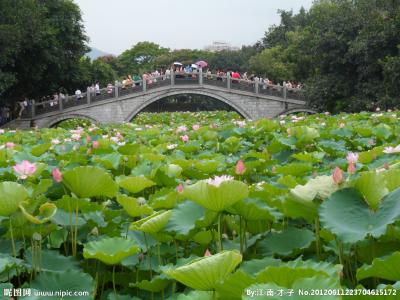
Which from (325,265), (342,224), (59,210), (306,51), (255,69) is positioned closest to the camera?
(325,265)

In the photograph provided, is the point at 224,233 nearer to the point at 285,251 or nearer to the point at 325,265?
the point at 285,251

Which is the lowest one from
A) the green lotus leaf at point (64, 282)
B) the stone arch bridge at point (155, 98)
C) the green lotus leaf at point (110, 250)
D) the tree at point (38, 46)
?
the stone arch bridge at point (155, 98)

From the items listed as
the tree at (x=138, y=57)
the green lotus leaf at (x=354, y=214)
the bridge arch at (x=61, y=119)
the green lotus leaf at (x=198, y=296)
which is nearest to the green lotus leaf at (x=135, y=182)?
the green lotus leaf at (x=354, y=214)

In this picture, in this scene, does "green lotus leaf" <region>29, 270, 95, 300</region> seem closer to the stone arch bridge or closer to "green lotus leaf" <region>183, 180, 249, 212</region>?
"green lotus leaf" <region>183, 180, 249, 212</region>

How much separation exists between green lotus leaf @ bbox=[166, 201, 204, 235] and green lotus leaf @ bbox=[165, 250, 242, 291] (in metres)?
0.38

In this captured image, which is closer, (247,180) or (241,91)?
(247,180)

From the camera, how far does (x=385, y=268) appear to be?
1.07 m

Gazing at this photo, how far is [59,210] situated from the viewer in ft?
5.62

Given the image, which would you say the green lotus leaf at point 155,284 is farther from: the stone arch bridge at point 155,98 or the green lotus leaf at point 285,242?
the stone arch bridge at point 155,98

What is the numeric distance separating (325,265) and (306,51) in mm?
22543

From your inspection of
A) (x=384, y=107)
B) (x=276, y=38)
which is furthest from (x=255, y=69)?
(x=384, y=107)

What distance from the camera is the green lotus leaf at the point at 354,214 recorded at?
1189 mm

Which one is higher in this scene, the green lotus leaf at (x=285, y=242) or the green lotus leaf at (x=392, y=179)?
the green lotus leaf at (x=392, y=179)

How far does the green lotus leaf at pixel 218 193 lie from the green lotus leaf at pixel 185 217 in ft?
0.28
